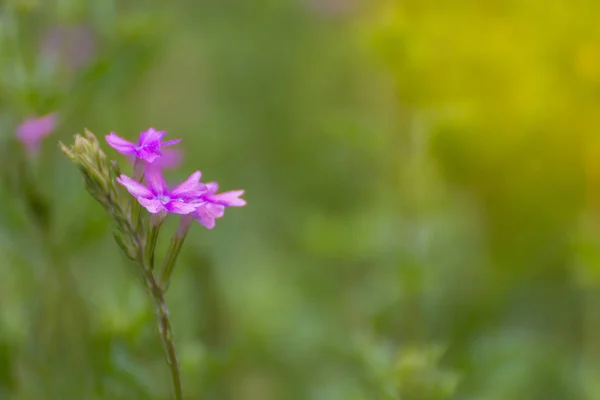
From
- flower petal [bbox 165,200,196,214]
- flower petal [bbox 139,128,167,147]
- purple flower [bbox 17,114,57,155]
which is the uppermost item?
purple flower [bbox 17,114,57,155]

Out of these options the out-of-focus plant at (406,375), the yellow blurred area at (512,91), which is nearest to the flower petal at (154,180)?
the out-of-focus plant at (406,375)

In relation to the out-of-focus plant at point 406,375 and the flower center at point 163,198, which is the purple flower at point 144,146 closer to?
the flower center at point 163,198

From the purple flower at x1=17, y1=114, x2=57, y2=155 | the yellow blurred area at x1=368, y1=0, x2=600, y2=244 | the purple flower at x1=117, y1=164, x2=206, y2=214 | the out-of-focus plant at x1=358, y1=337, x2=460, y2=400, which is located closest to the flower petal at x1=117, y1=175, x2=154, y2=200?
the purple flower at x1=117, y1=164, x2=206, y2=214

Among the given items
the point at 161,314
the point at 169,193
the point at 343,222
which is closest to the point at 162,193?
the point at 169,193

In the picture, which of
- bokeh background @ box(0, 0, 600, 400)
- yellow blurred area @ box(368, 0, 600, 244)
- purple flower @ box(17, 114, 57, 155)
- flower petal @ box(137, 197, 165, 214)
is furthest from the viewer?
yellow blurred area @ box(368, 0, 600, 244)

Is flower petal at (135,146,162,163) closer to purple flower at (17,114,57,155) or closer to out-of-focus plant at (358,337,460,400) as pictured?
purple flower at (17,114,57,155)

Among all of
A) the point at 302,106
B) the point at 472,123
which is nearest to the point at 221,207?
the point at 472,123

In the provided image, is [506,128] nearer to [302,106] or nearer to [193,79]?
[302,106]

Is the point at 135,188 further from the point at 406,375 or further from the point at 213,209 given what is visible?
the point at 406,375
